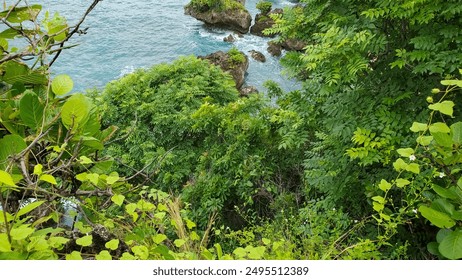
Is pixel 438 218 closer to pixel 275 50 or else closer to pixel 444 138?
pixel 444 138

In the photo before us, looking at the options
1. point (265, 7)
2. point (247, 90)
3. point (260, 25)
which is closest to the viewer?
point (247, 90)

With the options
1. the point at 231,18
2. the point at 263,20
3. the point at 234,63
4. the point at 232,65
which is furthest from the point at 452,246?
the point at 231,18

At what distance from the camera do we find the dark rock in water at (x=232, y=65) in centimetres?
1742

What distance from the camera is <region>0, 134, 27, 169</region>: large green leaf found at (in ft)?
4.84

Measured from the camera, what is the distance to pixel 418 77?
4.72 metres

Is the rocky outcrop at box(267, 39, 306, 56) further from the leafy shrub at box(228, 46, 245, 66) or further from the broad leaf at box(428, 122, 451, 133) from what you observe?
the broad leaf at box(428, 122, 451, 133)

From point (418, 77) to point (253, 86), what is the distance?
13261 mm

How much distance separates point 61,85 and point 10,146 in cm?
35

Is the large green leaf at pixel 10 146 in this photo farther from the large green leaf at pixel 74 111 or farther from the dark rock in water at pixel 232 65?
the dark rock in water at pixel 232 65

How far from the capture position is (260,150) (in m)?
8.10

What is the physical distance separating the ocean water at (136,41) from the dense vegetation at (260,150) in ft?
23.5

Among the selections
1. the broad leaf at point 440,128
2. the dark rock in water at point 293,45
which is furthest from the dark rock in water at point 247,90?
the broad leaf at point 440,128

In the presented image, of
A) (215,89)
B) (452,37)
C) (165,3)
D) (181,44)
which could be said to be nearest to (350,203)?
(452,37)

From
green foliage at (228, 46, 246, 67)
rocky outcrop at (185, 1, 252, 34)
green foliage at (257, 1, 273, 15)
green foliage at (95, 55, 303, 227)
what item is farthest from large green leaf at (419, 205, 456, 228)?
green foliage at (257, 1, 273, 15)
